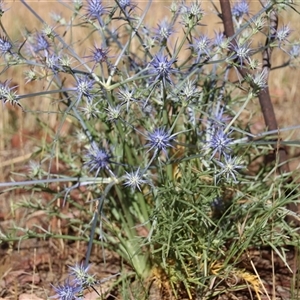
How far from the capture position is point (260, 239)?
1937 millimetres

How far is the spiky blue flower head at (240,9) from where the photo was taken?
2.07 m

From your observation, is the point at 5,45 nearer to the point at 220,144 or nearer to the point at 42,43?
the point at 42,43

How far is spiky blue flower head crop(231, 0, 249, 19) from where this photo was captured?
2066mm

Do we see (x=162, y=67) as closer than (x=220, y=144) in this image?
Yes

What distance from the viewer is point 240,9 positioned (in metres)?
2.08

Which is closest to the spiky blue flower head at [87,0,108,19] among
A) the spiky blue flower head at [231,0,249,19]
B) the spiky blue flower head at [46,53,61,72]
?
the spiky blue flower head at [46,53,61,72]

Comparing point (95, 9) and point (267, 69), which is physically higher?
point (95, 9)

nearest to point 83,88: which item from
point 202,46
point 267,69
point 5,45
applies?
point 5,45

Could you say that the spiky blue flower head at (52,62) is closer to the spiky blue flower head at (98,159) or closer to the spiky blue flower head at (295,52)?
the spiky blue flower head at (98,159)

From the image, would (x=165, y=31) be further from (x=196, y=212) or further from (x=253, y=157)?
(x=253, y=157)

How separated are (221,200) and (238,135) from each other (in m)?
0.35

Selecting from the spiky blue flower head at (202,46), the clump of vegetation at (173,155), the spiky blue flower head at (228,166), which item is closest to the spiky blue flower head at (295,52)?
the clump of vegetation at (173,155)

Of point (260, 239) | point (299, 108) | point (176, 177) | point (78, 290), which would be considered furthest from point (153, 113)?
point (299, 108)

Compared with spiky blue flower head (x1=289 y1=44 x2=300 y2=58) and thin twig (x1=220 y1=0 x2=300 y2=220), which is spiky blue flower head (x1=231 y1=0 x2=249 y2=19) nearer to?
thin twig (x1=220 y1=0 x2=300 y2=220)
